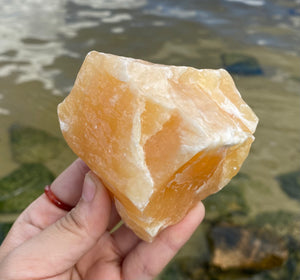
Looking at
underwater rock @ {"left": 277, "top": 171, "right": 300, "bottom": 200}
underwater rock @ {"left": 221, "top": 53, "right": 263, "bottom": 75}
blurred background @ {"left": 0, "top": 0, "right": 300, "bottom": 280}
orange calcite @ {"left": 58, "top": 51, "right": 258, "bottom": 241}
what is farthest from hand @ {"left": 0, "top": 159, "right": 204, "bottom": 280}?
underwater rock @ {"left": 221, "top": 53, "right": 263, "bottom": 75}

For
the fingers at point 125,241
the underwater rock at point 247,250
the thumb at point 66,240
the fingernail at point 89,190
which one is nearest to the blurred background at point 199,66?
the underwater rock at point 247,250

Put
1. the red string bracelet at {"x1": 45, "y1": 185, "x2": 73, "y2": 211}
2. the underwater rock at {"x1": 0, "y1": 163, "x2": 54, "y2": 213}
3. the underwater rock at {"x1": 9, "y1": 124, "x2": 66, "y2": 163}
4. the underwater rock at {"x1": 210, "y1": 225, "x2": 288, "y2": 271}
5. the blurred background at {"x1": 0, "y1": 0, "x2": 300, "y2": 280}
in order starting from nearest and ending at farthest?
1. the red string bracelet at {"x1": 45, "y1": 185, "x2": 73, "y2": 211}
2. the underwater rock at {"x1": 210, "y1": 225, "x2": 288, "y2": 271}
3. the blurred background at {"x1": 0, "y1": 0, "x2": 300, "y2": 280}
4. the underwater rock at {"x1": 0, "y1": 163, "x2": 54, "y2": 213}
5. the underwater rock at {"x1": 9, "y1": 124, "x2": 66, "y2": 163}

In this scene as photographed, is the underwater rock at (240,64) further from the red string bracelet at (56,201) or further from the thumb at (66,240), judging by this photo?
the thumb at (66,240)

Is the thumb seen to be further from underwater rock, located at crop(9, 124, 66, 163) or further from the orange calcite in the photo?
underwater rock, located at crop(9, 124, 66, 163)

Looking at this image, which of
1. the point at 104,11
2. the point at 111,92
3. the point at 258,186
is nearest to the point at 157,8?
the point at 104,11

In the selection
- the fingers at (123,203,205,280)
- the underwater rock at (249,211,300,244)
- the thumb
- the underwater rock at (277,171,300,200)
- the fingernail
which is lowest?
the underwater rock at (249,211,300,244)

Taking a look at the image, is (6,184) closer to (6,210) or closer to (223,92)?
(6,210)

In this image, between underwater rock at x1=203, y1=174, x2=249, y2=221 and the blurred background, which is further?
underwater rock at x1=203, y1=174, x2=249, y2=221

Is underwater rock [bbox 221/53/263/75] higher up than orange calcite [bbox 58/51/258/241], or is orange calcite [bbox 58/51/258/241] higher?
orange calcite [bbox 58/51/258/241]
